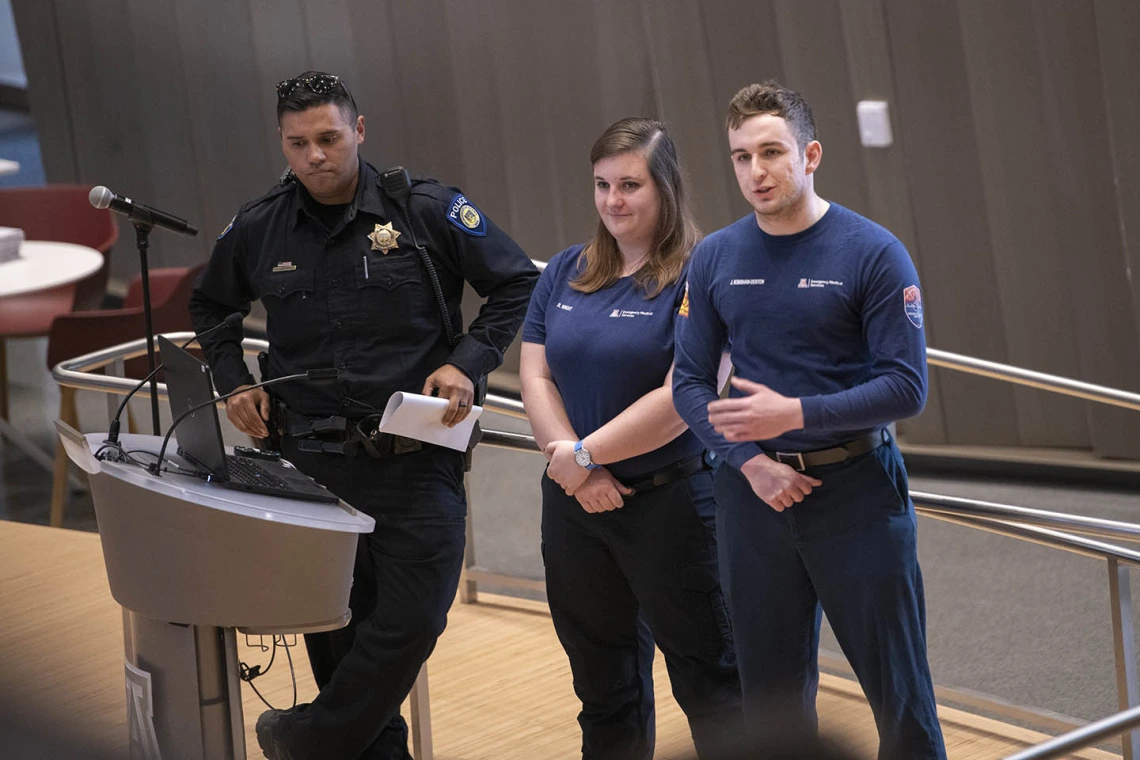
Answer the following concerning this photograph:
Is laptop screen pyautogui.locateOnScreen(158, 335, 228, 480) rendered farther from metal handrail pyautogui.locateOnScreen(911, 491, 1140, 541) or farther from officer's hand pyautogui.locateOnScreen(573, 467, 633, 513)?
metal handrail pyautogui.locateOnScreen(911, 491, 1140, 541)

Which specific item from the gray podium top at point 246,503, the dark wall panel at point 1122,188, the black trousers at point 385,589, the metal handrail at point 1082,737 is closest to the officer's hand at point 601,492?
the black trousers at point 385,589

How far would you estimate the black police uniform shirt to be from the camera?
274cm

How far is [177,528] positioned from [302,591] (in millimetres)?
226

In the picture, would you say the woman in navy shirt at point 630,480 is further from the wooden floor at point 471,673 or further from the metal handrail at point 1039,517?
the metal handrail at point 1039,517

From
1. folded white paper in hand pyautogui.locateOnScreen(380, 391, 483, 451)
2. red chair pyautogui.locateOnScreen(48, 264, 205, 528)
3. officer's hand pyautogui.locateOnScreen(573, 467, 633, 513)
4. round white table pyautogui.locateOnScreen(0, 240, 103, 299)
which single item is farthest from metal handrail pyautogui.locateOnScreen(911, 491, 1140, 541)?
round white table pyautogui.locateOnScreen(0, 240, 103, 299)

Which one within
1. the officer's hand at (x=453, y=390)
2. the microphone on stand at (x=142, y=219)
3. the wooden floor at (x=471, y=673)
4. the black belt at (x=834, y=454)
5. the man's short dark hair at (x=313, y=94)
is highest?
the man's short dark hair at (x=313, y=94)

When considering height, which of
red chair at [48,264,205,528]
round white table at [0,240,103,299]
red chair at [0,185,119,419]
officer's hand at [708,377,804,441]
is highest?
red chair at [0,185,119,419]

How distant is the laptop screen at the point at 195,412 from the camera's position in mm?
2178

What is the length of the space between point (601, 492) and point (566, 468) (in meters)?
0.08

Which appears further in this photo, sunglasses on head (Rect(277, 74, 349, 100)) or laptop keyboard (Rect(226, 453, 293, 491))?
sunglasses on head (Rect(277, 74, 349, 100))

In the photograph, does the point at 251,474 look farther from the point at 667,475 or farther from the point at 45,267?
the point at 45,267

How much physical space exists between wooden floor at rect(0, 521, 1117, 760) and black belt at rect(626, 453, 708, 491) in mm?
626

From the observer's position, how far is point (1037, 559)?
223 inches

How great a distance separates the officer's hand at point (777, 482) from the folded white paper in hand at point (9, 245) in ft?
16.5
